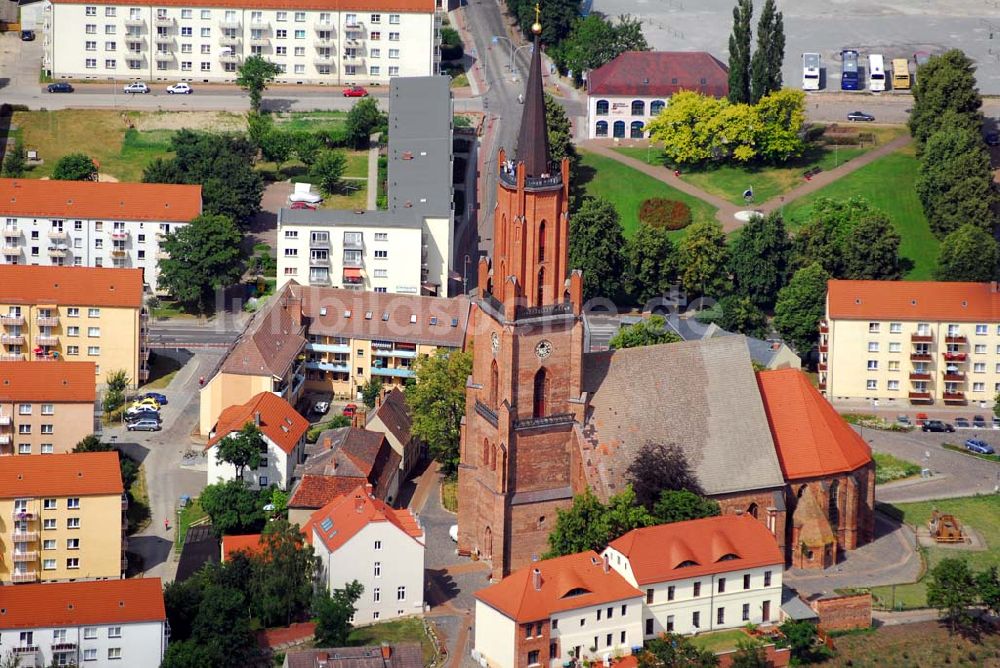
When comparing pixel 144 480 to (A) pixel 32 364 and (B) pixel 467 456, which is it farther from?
(B) pixel 467 456

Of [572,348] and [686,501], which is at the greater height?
[572,348]

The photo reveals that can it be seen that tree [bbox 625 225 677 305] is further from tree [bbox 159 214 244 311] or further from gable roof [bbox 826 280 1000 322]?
tree [bbox 159 214 244 311]

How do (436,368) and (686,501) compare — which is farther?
(436,368)

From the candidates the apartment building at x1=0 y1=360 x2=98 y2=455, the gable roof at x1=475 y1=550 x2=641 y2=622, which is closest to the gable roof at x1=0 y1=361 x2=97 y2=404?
the apartment building at x1=0 y1=360 x2=98 y2=455

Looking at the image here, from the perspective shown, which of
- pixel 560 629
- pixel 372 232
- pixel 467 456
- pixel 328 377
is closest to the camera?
pixel 560 629

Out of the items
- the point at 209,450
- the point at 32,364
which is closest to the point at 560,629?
the point at 209,450

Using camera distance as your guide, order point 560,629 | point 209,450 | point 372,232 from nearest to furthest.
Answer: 1. point 560,629
2. point 209,450
3. point 372,232

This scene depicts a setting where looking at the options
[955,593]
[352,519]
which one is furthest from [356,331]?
[955,593]
